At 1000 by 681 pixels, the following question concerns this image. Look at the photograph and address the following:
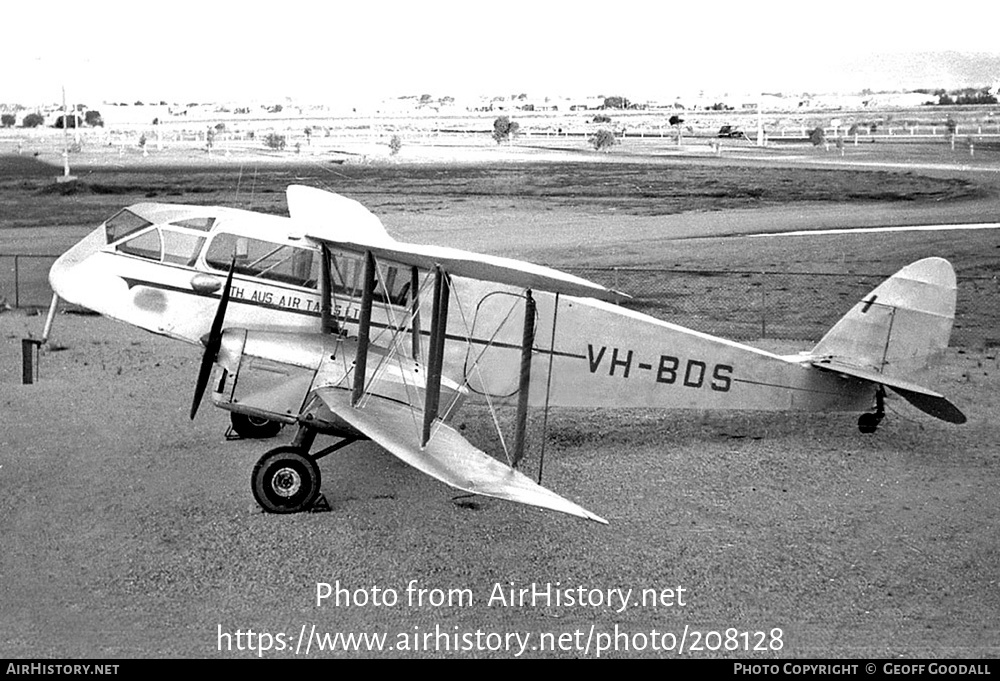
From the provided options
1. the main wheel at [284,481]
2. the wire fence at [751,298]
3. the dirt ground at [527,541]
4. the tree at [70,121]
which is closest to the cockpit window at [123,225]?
the dirt ground at [527,541]

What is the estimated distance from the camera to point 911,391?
388 inches

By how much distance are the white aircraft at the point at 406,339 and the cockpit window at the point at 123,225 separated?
19mm

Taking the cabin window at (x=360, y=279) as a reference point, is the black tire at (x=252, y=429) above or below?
below

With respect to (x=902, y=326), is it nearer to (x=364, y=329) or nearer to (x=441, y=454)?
(x=441, y=454)

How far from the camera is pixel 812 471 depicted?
380 inches

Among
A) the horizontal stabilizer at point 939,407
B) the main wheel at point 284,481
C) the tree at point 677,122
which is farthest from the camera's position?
the tree at point 677,122

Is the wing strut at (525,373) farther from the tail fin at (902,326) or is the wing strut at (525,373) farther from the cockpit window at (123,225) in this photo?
the cockpit window at (123,225)

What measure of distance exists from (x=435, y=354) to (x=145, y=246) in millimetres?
3183

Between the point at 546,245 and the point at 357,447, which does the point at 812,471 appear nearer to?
the point at 357,447

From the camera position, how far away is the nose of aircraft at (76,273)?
9195 millimetres

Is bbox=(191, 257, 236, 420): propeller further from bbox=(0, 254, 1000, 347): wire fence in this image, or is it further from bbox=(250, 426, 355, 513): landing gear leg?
bbox=(0, 254, 1000, 347): wire fence

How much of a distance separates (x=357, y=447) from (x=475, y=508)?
86.4 inches

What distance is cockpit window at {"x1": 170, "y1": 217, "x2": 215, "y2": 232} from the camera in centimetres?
916

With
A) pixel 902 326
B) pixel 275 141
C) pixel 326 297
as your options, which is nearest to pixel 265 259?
pixel 326 297
